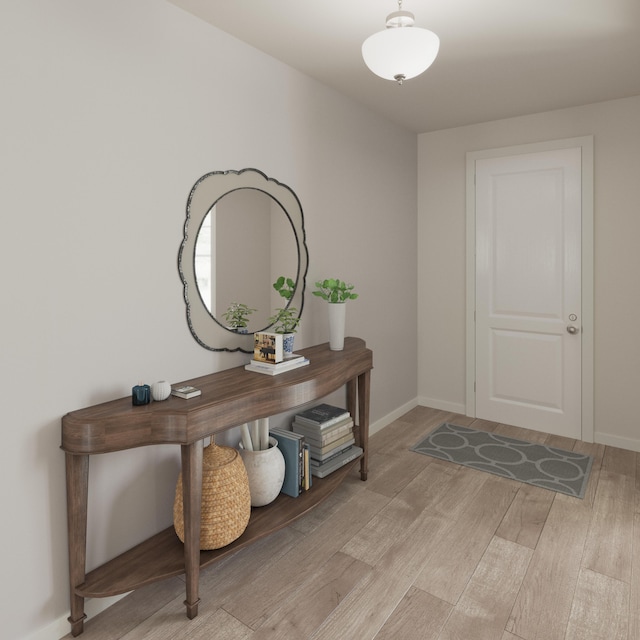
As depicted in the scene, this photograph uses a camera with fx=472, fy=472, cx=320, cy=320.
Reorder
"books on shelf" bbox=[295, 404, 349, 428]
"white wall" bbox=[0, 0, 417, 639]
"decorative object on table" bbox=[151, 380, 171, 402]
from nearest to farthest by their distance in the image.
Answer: "white wall" bbox=[0, 0, 417, 639]
"decorative object on table" bbox=[151, 380, 171, 402]
"books on shelf" bbox=[295, 404, 349, 428]

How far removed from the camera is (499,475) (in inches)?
117

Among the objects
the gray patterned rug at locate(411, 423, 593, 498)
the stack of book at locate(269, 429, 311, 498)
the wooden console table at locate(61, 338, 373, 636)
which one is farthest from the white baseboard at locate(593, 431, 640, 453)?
the wooden console table at locate(61, 338, 373, 636)

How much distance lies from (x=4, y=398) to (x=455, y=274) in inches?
135

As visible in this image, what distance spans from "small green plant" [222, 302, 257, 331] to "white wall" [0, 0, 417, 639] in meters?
0.17

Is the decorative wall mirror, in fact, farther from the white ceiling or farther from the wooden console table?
the white ceiling

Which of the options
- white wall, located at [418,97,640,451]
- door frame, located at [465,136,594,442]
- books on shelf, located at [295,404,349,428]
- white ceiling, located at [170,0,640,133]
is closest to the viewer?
white ceiling, located at [170,0,640,133]

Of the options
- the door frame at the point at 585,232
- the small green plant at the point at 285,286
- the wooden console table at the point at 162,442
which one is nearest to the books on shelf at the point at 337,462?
the wooden console table at the point at 162,442

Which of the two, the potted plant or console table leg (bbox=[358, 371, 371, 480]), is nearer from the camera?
the potted plant

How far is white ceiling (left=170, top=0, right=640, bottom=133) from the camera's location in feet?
6.88

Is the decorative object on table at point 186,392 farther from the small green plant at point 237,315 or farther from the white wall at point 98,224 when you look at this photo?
the small green plant at point 237,315

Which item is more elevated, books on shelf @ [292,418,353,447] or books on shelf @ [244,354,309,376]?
books on shelf @ [244,354,309,376]

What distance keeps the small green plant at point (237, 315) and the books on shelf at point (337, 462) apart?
2.87 feet

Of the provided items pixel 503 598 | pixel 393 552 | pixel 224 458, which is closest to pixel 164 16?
pixel 224 458

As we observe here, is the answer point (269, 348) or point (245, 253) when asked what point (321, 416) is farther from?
point (245, 253)
